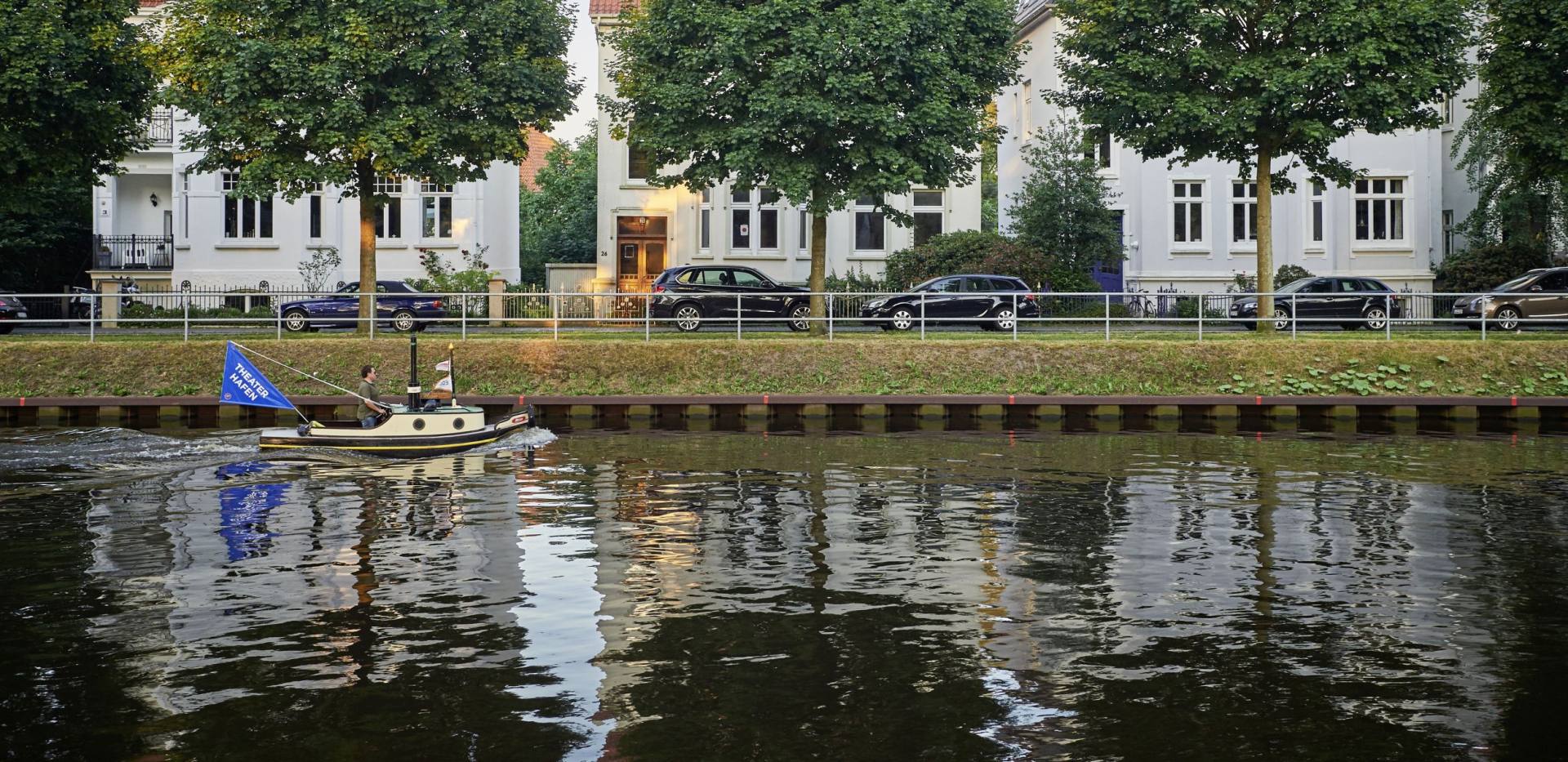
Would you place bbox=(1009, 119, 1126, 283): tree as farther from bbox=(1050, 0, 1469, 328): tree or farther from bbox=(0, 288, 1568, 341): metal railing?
bbox=(1050, 0, 1469, 328): tree

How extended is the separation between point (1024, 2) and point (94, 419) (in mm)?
41091

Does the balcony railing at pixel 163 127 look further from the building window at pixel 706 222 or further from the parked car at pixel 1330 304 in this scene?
the parked car at pixel 1330 304

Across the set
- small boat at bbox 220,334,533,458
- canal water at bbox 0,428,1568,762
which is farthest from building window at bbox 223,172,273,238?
canal water at bbox 0,428,1568,762

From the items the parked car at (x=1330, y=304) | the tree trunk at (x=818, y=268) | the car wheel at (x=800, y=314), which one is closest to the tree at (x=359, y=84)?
the tree trunk at (x=818, y=268)

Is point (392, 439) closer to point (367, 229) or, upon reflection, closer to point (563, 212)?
point (367, 229)

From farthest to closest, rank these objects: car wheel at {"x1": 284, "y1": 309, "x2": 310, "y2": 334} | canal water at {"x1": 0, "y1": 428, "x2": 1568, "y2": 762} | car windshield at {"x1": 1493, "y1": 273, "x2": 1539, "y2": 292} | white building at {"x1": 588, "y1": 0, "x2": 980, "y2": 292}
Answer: white building at {"x1": 588, "y1": 0, "x2": 980, "y2": 292} → car windshield at {"x1": 1493, "y1": 273, "x2": 1539, "y2": 292} → car wheel at {"x1": 284, "y1": 309, "x2": 310, "y2": 334} → canal water at {"x1": 0, "y1": 428, "x2": 1568, "y2": 762}

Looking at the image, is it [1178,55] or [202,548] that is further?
[1178,55]

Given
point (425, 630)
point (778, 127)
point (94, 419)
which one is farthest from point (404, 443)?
point (778, 127)

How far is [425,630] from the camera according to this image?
1261 centimetres

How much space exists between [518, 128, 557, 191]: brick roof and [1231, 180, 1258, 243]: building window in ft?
Result: 189

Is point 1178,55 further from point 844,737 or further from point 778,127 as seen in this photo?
point 844,737

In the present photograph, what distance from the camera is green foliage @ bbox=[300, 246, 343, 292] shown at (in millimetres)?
50312

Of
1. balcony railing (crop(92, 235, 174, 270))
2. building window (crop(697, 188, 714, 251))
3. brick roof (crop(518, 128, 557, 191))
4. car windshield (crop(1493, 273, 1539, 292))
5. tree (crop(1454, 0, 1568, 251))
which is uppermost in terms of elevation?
brick roof (crop(518, 128, 557, 191))

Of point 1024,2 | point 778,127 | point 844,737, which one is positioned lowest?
point 844,737
